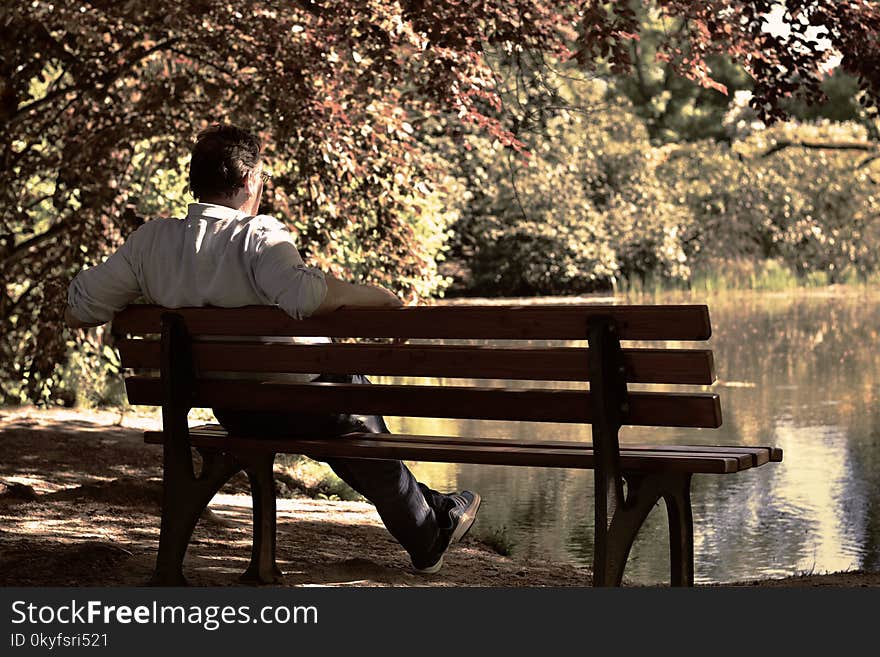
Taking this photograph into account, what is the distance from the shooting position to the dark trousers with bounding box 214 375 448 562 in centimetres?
452

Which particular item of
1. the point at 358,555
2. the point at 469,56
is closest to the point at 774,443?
the point at 469,56

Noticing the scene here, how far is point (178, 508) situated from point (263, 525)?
0.37 metres

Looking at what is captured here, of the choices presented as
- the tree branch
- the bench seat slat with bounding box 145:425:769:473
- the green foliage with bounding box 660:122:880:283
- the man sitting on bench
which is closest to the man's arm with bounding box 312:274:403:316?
the man sitting on bench

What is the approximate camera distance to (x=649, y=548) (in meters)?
7.00

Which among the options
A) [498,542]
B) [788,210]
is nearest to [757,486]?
[498,542]

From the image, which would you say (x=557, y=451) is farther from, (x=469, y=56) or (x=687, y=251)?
(x=687, y=251)

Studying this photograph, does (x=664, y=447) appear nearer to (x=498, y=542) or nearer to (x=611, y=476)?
(x=611, y=476)

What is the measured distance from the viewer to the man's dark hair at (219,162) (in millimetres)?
4465

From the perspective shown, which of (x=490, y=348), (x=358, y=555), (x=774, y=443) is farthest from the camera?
(x=774, y=443)

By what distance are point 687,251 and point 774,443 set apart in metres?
18.0

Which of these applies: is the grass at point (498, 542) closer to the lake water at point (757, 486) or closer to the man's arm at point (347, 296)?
the lake water at point (757, 486)

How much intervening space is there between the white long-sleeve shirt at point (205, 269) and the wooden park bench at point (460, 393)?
A: 2.4 inches

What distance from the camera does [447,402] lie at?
4.23 metres

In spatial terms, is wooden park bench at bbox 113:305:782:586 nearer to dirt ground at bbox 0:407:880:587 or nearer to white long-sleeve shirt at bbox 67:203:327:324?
white long-sleeve shirt at bbox 67:203:327:324
